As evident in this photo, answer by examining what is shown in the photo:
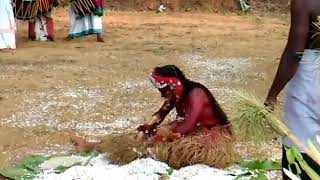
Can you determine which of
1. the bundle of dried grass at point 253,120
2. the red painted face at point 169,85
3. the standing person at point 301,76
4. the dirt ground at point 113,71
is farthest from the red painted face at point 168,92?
the bundle of dried grass at point 253,120

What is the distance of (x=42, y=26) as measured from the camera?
36.2 ft

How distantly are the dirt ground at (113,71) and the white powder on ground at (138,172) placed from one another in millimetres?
441

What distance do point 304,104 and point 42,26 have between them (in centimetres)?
836

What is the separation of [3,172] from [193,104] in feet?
4.23

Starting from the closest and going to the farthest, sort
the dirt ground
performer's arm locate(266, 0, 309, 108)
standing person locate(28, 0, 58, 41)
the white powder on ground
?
performer's arm locate(266, 0, 309, 108) < the white powder on ground < the dirt ground < standing person locate(28, 0, 58, 41)

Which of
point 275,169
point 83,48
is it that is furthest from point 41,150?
point 83,48

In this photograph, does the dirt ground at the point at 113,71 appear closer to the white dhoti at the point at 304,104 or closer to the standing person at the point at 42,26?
the standing person at the point at 42,26

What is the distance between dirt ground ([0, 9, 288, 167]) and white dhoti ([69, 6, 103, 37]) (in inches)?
6.4

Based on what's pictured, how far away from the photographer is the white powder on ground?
4254 millimetres

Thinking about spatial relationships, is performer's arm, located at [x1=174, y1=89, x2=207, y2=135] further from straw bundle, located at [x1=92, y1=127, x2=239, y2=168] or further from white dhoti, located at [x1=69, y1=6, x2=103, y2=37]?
white dhoti, located at [x1=69, y1=6, x2=103, y2=37]

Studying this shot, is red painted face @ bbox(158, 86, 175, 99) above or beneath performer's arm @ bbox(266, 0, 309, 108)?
beneath

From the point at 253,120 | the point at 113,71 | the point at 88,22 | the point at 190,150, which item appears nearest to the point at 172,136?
the point at 190,150

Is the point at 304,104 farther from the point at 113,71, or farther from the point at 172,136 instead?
the point at 113,71

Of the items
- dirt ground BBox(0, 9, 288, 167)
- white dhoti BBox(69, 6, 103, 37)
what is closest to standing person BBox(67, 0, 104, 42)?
white dhoti BBox(69, 6, 103, 37)
